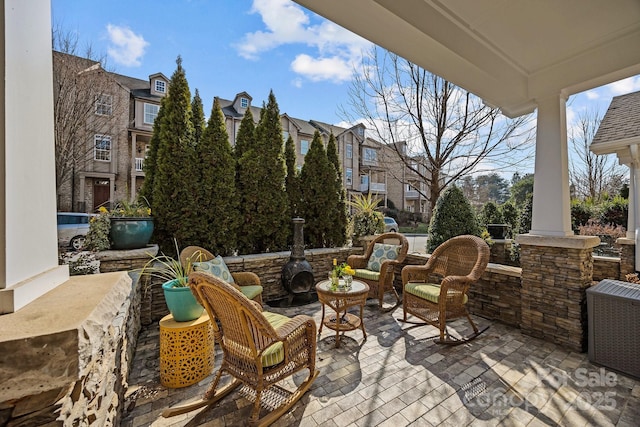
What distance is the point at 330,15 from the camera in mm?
2244

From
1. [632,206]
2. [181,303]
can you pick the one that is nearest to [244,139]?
[181,303]

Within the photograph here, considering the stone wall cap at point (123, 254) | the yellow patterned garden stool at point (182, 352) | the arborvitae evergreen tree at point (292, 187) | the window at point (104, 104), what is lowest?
the yellow patterned garden stool at point (182, 352)

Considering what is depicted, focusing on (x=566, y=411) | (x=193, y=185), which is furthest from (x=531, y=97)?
(x=193, y=185)

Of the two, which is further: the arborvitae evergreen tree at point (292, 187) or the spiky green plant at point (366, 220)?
the spiky green plant at point (366, 220)

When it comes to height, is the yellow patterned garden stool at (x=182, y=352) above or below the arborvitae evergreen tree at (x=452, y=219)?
below

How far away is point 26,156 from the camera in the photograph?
108cm

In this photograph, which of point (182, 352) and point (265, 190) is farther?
point (265, 190)

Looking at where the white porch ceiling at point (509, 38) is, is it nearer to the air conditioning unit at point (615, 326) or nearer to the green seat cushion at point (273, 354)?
the air conditioning unit at point (615, 326)

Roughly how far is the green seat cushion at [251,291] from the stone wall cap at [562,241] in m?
3.55

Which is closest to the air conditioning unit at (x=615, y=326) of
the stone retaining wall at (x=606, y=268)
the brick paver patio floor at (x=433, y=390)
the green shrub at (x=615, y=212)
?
the brick paver patio floor at (x=433, y=390)

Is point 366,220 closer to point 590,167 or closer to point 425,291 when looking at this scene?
point 425,291

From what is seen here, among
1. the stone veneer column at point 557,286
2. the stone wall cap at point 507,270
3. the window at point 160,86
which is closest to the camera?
the stone veneer column at point 557,286

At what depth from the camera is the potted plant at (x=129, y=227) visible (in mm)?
3709

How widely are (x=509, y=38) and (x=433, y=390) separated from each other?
357cm
